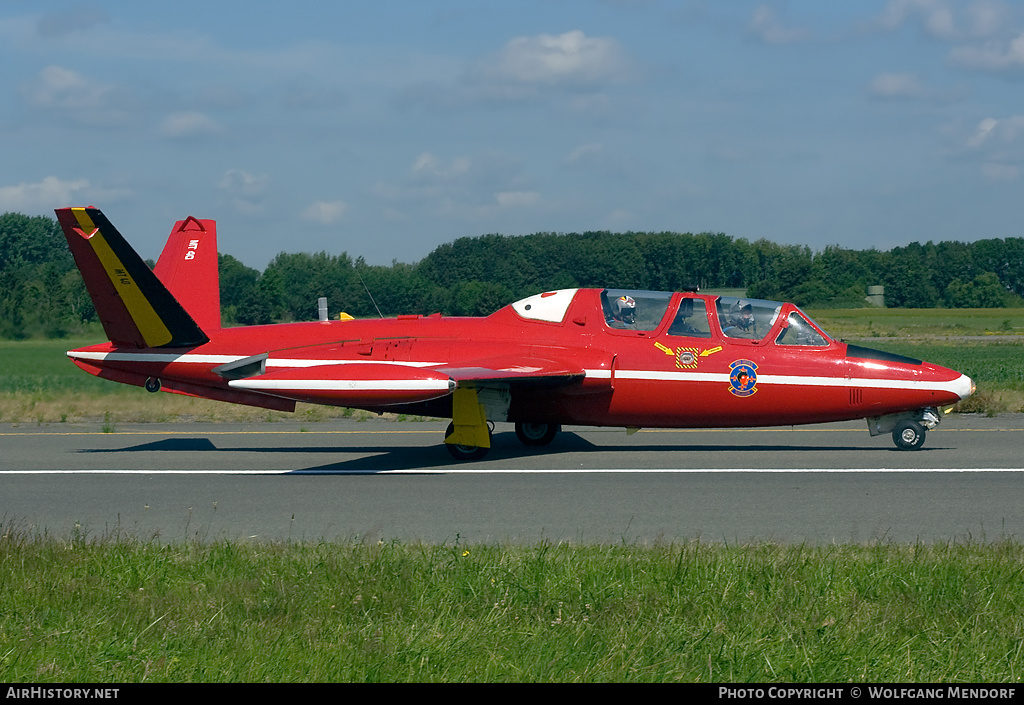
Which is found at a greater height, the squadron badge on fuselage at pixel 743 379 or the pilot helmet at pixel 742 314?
the pilot helmet at pixel 742 314

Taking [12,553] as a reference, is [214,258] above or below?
above

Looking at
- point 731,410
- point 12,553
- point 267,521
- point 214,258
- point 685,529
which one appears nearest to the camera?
point 12,553

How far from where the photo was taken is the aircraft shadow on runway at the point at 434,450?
13.4 metres

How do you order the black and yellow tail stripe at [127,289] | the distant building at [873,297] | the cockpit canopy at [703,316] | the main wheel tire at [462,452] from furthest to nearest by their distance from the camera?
1. the distant building at [873,297]
2. the black and yellow tail stripe at [127,289]
3. the cockpit canopy at [703,316]
4. the main wheel tire at [462,452]

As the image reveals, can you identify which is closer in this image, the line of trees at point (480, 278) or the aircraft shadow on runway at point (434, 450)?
the aircraft shadow on runway at point (434, 450)

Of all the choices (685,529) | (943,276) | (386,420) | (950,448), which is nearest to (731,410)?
(950,448)

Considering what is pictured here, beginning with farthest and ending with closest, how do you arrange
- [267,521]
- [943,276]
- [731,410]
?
[943,276] < [731,410] < [267,521]

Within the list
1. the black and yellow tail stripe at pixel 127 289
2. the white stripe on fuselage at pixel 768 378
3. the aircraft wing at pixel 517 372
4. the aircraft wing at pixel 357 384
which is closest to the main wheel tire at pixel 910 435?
the white stripe on fuselage at pixel 768 378

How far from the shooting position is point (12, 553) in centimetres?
770

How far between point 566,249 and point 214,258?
18.0 metres

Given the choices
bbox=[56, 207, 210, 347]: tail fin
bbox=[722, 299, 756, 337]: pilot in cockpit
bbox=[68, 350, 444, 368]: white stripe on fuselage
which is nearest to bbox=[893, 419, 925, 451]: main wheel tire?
bbox=[722, 299, 756, 337]: pilot in cockpit

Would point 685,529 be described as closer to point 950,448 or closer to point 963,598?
point 963,598

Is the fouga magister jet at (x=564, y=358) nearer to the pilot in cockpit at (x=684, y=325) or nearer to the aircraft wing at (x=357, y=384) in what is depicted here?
the pilot in cockpit at (x=684, y=325)

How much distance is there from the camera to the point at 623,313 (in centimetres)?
1426
